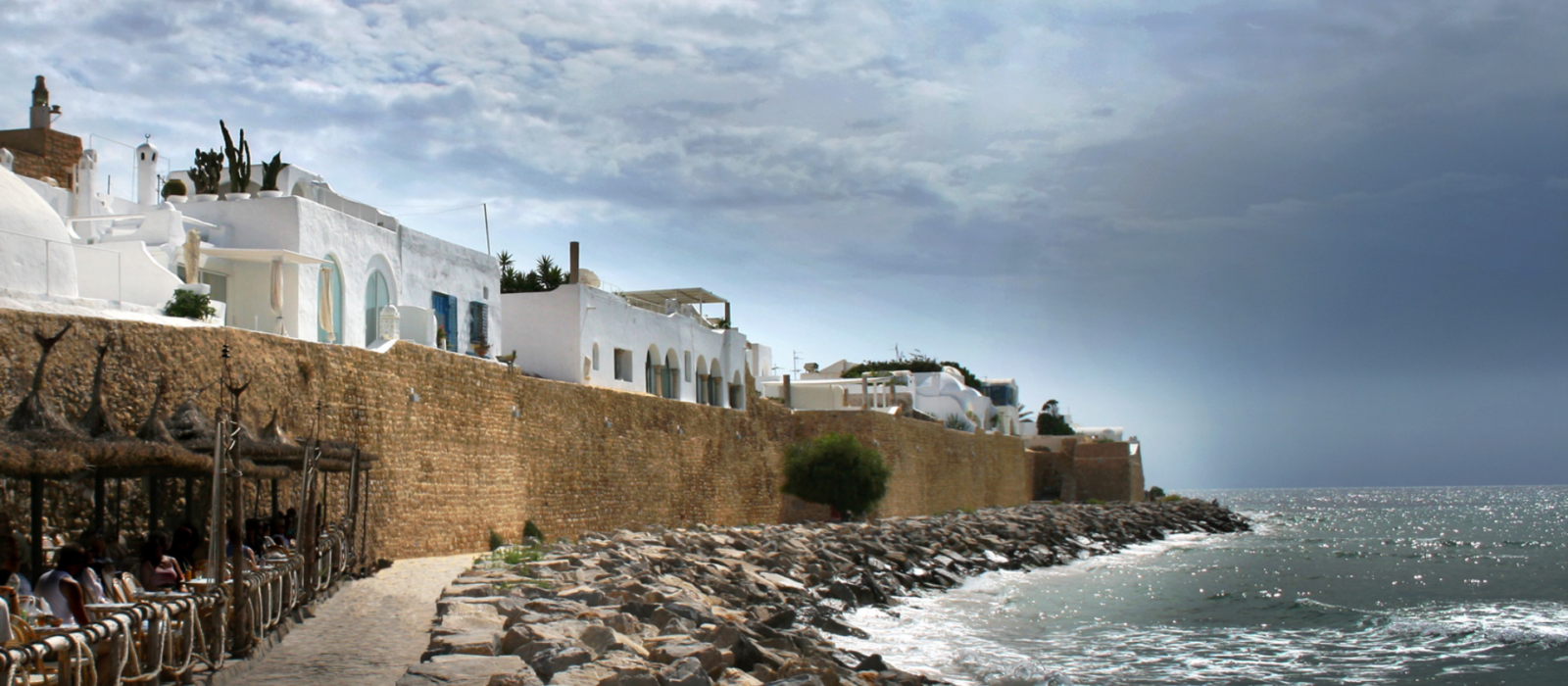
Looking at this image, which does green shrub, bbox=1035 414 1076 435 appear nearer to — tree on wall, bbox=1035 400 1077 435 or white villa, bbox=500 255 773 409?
tree on wall, bbox=1035 400 1077 435

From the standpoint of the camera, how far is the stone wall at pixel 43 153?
21.8 meters

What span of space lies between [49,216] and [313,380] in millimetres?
4255

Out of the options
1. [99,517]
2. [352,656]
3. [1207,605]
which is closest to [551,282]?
[1207,605]

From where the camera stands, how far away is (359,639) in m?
10.2

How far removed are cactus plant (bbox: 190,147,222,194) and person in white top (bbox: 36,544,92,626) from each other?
60.6 ft

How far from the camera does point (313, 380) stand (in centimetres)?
1655

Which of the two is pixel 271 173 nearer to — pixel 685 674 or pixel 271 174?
pixel 271 174

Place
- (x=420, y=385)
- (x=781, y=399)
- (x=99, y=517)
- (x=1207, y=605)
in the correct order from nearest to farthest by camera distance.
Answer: (x=99, y=517), (x=420, y=385), (x=1207, y=605), (x=781, y=399)

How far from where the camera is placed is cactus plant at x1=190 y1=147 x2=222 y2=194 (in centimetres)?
2466

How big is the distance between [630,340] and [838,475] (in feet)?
23.0

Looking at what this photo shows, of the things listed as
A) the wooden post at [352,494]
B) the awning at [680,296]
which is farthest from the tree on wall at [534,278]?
the wooden post at [352,494]

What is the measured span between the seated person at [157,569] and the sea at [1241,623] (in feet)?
27.2

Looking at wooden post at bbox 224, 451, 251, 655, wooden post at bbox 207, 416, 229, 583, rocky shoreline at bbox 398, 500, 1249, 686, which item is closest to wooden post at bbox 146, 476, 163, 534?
rocky shoreline at bbox 398, 500, 1249, 686

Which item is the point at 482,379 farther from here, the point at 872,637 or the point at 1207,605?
the point at 1207,605
